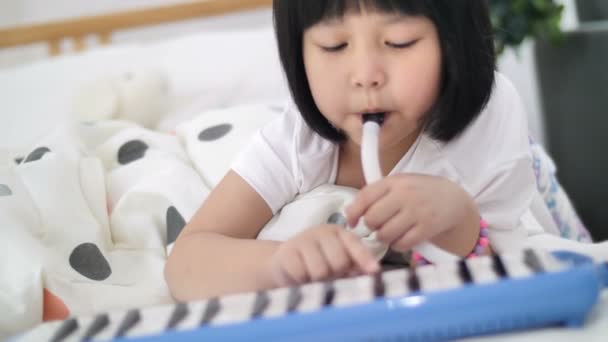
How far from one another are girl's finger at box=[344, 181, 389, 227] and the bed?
164 millimetres

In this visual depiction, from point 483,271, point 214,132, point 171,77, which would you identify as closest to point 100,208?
point 214,132

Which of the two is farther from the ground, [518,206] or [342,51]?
[342,51]

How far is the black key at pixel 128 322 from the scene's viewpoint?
0.39 metres

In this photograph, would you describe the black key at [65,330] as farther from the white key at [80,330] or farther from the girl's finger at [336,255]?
the girl's finger at [336,255]

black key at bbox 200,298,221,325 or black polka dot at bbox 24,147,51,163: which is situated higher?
black key at bbox 200,298,221,325

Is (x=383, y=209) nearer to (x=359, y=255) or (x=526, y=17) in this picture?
(x=359, y=255)

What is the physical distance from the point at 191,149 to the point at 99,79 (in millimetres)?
513

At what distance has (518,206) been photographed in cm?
70

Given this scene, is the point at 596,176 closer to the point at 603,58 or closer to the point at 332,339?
the point at 603,58

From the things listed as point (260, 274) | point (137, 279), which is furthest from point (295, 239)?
point (137, 279)

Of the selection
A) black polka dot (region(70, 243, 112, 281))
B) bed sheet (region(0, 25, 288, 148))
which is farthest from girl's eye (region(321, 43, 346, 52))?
bed sheet (region(0, 25, 288, 148))

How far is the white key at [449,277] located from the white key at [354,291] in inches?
1.6

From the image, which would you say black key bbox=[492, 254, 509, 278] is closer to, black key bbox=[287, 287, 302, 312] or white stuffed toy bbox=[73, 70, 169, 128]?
black key bbox=[287, 287, 302, 312]

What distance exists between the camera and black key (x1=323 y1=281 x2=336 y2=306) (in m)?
0.38
